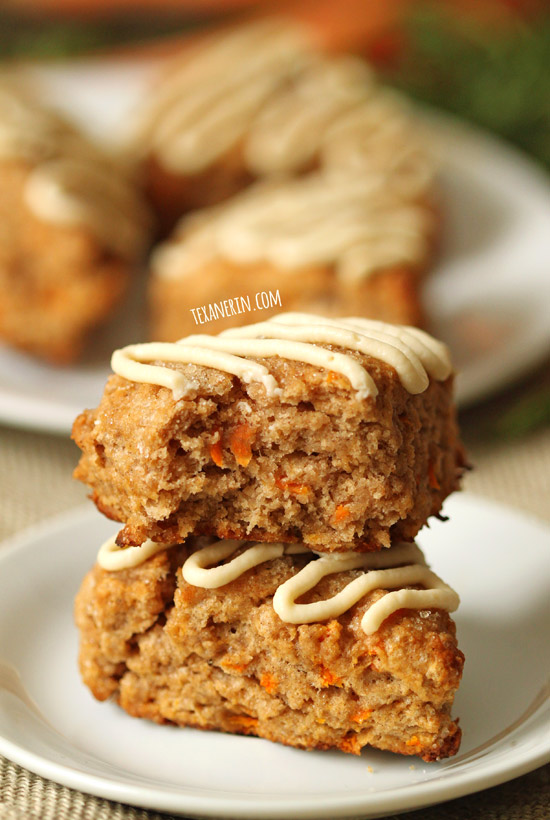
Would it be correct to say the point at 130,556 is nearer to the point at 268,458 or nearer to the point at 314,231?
the point at 268,458

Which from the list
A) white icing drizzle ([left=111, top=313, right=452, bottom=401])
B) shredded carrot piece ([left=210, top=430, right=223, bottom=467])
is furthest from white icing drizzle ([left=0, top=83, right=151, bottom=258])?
shredded carrot piece ([left=210, top=430, right=223, bottom=467])

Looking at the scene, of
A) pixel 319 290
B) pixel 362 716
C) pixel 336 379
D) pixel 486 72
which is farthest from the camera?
pixel 486 72

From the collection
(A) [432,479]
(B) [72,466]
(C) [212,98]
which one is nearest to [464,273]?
(C) [212,98]

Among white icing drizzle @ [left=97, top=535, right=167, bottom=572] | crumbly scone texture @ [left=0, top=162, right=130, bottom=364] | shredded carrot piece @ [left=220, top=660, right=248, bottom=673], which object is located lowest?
crumbly scone texture @ [left=0, top=162, right=130, bottom=364]

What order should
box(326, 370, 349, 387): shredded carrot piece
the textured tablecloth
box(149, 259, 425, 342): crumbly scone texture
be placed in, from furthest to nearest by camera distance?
box(149, 259, 425, 342): crumbly scone texture → the textured tablecloth → box(326, 370, 349, 387): shredded carrot piece

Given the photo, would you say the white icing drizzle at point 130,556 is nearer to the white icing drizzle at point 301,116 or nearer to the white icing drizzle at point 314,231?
the white icing drizzle at point 314,231

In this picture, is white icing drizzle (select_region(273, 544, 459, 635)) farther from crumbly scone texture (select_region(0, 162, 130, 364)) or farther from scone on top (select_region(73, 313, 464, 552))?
crumbly scone texture (select_region(0, 162, 130, 364))
